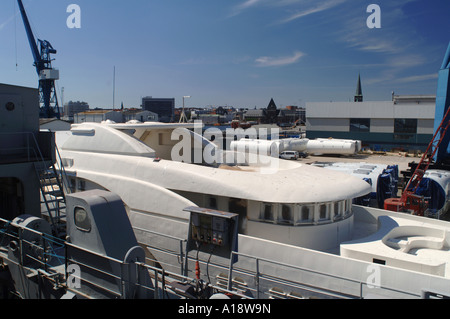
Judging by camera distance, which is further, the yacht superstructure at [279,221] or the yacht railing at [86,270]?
the yacht superstructure at [279,221]

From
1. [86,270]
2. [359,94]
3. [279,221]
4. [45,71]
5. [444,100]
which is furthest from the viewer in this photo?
[359,94]

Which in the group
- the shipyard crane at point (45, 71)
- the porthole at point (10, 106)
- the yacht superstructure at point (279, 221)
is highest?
the shipyard crane at point (45, 71)

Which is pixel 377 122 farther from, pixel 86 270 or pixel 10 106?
pixel 86 270

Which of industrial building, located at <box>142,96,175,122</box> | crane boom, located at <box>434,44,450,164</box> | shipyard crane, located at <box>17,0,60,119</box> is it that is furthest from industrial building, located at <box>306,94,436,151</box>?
industrial building, located at <box>142,96,175,122</box>

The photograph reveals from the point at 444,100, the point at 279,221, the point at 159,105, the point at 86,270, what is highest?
the point at 159,105

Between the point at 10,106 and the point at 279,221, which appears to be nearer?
the point at 10,106

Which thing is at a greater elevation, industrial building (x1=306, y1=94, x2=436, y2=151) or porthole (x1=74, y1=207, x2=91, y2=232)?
industrial building (x1=306, y1=94, x2=436, y2=151)

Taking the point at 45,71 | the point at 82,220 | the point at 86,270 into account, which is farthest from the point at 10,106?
the point at 45,71

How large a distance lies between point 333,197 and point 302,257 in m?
2.19

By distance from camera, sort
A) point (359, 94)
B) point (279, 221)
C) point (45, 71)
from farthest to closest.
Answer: point (359, 94) → point (45, 71) → point (279, 221)

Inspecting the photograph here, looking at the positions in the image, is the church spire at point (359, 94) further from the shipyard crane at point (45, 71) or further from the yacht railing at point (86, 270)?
the yacht railing at point (86, 270)

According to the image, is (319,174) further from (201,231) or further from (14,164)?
(14,164)

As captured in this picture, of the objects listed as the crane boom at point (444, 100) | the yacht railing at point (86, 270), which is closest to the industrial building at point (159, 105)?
the crane boom at point (444, 100)

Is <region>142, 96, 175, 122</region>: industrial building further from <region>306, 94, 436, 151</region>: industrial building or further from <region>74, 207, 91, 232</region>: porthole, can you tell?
<region>74, 207, 91, 232</region>: porthole
